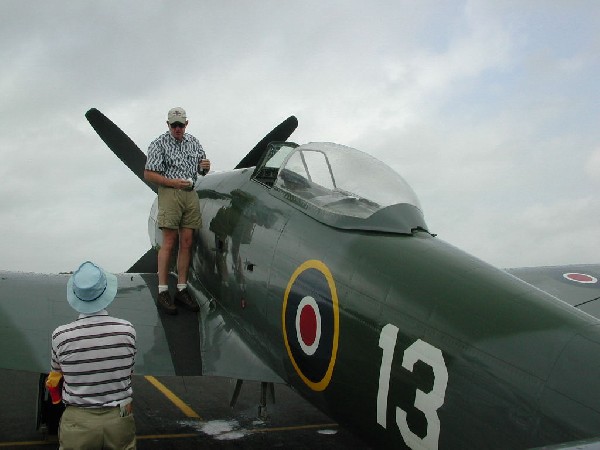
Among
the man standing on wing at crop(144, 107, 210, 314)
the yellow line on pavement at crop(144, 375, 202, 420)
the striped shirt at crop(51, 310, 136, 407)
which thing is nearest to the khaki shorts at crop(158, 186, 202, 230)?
the man standing on wing at crop(144, 107, 210, 314)

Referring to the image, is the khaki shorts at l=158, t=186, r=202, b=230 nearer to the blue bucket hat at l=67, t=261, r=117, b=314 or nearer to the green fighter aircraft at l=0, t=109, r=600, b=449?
the green fighter aircraft at l=0, t=109, r=600, b=449

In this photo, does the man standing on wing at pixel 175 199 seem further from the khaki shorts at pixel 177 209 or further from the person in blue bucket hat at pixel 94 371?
the person in blue bucket hat at pixel 94 371

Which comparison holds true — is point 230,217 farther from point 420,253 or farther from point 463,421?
point 463,421

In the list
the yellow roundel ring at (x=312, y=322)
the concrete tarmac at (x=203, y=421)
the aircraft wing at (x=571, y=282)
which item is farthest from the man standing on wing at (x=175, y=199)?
the aircraft wing at (x=571, y=282)

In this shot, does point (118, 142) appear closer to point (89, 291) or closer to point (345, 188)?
point (345, 188)

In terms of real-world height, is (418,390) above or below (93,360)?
below

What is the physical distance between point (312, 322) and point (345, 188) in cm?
112

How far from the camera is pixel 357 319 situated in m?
3.49

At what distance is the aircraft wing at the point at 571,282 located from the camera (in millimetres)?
6957

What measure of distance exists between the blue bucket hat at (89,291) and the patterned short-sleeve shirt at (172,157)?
2.92m

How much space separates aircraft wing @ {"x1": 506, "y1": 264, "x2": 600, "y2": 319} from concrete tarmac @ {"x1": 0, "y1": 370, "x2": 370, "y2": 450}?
3.05m

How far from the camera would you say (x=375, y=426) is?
333 centimetres

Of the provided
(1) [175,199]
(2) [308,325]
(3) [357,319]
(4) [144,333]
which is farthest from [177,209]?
(3) [357,319]

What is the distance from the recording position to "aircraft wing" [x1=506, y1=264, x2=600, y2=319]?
22.8 ft
